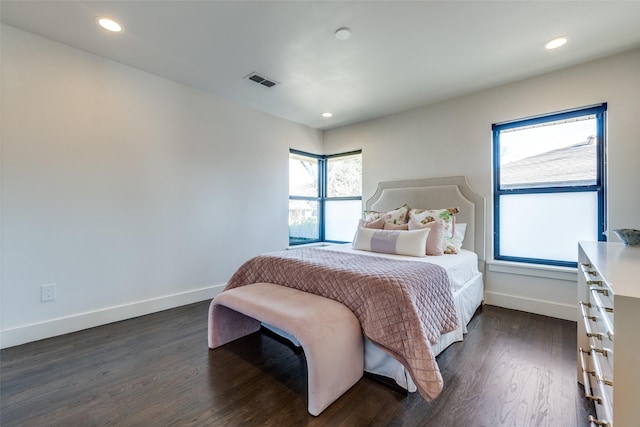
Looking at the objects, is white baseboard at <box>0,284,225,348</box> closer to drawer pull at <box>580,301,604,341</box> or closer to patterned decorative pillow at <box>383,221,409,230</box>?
patterned decorative pillow at <box>383,221,409,230</box>

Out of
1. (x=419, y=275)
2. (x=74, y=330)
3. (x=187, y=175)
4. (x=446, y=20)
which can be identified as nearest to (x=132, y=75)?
(x=187, y=175)

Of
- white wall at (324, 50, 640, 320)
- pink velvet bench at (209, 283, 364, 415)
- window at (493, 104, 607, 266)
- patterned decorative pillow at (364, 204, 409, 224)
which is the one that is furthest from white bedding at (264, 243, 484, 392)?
patterned decorative pillow at (364, 204, 409, 224)

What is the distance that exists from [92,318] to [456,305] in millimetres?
3246

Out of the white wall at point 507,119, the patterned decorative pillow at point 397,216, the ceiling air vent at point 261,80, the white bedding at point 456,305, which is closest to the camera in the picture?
the white bedding at point 456,305

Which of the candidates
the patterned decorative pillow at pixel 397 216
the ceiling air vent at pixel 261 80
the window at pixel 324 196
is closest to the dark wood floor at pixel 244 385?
the patterned decorative pillow at pixel 397 216

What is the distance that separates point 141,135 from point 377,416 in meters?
3.14

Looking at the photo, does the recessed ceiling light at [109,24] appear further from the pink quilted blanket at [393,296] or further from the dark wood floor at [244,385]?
the dark wood floor at [244,385]

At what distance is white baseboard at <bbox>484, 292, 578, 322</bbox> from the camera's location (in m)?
2.57

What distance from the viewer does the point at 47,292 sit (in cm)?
223

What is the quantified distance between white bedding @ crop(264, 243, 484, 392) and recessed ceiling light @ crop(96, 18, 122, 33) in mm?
2670

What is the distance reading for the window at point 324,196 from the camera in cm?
438

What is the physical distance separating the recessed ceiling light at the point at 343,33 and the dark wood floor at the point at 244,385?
98.9 inches

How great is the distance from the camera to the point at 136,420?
4.43ft

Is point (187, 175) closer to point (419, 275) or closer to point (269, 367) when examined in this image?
point (269, 367)
